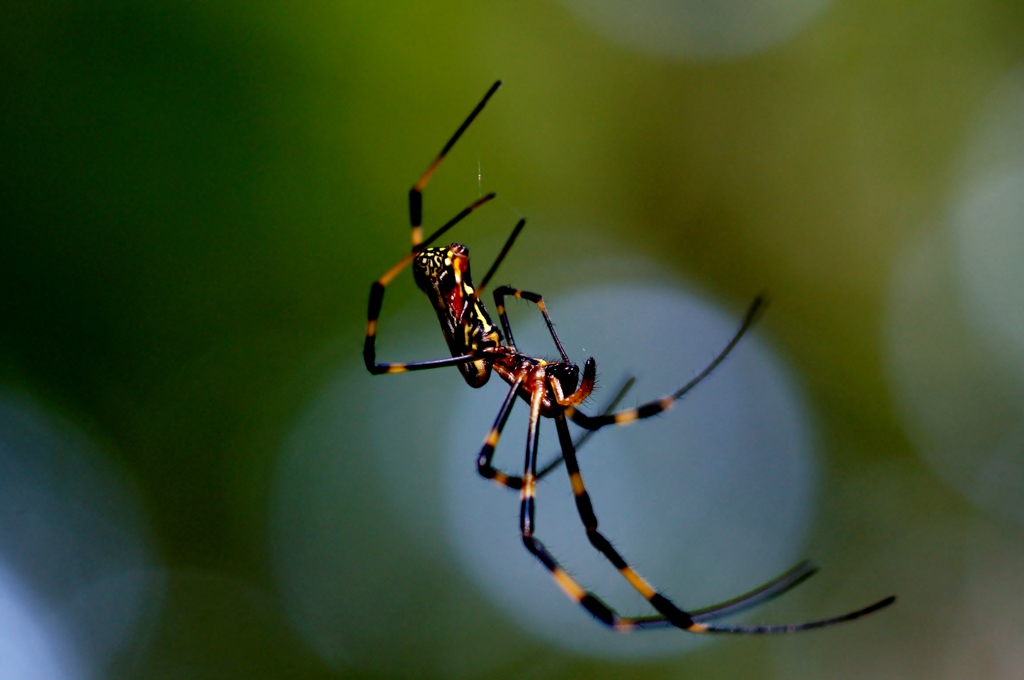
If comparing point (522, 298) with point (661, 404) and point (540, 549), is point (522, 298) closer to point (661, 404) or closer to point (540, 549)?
point (661, 404)

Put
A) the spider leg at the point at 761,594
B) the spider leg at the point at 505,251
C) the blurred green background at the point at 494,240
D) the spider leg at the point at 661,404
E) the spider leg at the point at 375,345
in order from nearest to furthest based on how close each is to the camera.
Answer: the spider leg at the point at 661,404, the spider leg at the point at 761,594, the spider leg at the point at 375,345, the spider leg at the point at 505,251, the blurred green background at the point at 494,240

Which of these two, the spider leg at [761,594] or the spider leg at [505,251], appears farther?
A: the spider leg at [505,251]

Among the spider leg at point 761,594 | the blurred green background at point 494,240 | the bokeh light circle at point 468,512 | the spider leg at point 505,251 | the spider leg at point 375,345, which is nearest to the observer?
the spider leg at point 761,594

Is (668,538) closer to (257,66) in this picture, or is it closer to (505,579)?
(505,579)

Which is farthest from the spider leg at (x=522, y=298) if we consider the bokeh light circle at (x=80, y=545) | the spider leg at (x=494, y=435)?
the bokeh light circle at (x=80, y=545)

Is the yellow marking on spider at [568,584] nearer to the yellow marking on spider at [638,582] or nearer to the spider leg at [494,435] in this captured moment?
the yellow marking on spider at [638,582]

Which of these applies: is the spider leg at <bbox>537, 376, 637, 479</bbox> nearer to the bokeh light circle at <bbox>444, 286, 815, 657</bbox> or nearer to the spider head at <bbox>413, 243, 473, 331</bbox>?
the spider head at <bbox>413, 243, 473, 331</bbox>
